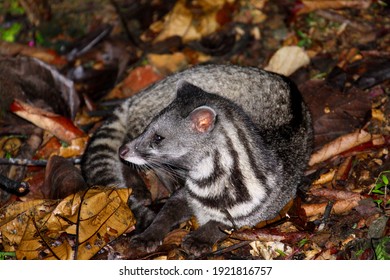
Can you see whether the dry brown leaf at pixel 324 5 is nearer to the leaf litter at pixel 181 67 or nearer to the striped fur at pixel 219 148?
the leaf litter at pixel 181 67

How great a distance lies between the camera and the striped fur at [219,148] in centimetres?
520

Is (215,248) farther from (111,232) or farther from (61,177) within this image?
(61,177)

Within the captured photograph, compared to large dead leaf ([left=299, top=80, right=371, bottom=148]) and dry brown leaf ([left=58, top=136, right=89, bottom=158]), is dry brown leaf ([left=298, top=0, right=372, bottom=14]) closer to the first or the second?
large dead leaf ([left=299, top=80, right=371, bottom=148])

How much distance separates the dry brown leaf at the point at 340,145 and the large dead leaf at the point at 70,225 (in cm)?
210

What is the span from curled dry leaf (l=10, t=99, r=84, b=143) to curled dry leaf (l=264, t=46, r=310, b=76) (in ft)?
8.49

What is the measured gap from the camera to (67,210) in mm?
5531

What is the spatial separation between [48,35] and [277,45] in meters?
3.53

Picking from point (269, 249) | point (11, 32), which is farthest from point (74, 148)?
point (11, 32)

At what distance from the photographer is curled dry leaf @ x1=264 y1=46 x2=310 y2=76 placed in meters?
7.59

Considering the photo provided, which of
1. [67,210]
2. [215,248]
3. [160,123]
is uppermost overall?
[160,123]

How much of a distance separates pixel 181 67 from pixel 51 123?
2.10 meters

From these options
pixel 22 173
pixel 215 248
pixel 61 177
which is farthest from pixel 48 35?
pixel 215 248

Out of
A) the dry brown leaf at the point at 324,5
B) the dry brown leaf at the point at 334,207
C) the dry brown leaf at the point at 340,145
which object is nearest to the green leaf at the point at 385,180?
the dry brown leaf at the point at 334,207

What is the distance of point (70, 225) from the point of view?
5.51 metres
